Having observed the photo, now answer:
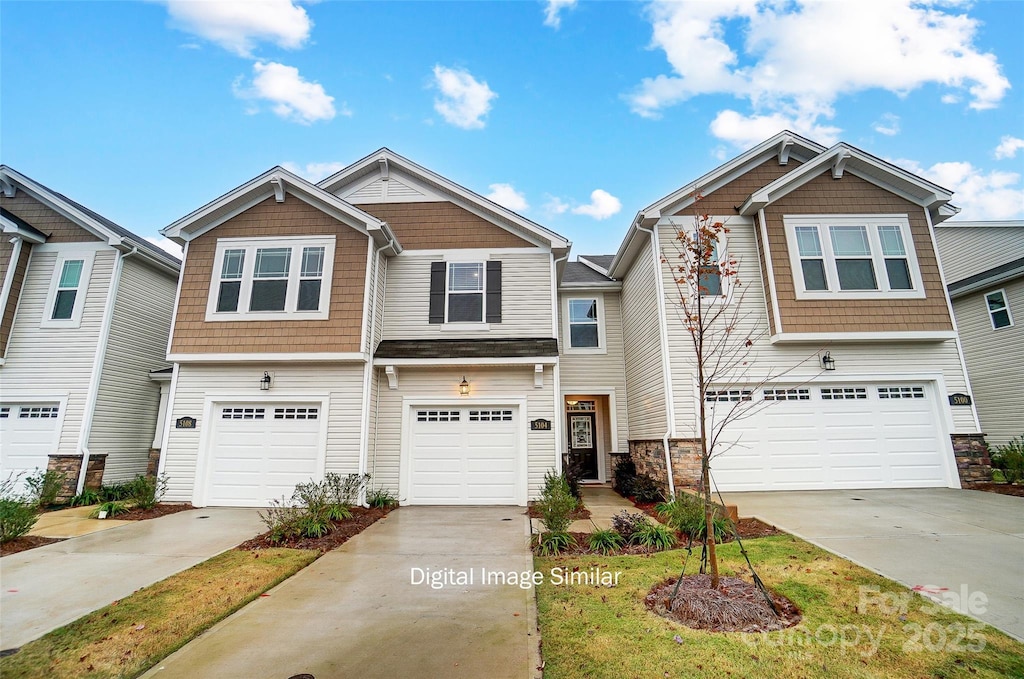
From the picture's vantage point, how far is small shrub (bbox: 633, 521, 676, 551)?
607 cm

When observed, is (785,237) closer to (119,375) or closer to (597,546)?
(597,546)

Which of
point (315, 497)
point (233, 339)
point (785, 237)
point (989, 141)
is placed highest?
point (989, 141)

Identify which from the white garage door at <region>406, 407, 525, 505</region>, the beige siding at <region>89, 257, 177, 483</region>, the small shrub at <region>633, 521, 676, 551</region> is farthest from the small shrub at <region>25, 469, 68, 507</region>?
the small shrub at <region>633, 521, 676, 551</region>

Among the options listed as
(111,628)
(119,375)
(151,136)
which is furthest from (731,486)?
(151,136)

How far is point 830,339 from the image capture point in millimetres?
9375

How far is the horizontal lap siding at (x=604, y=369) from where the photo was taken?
12.5 m

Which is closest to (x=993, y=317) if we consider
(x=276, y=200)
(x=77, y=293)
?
(x=276, y=200)

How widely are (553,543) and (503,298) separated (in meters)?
5.92

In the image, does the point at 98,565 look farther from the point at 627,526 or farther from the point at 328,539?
the point at 627,526

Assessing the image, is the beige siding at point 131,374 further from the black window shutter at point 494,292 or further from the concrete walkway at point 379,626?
the black window shutter at point 494,292

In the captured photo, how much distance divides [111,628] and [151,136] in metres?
14.7

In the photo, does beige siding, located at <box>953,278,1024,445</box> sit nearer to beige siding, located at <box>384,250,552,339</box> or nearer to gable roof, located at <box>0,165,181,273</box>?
beige siding, located at <box>384,250,552,339</box>

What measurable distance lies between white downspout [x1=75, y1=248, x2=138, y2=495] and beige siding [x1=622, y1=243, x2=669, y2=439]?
42.6 feet

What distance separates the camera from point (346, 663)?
10.6 ft
